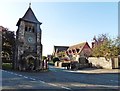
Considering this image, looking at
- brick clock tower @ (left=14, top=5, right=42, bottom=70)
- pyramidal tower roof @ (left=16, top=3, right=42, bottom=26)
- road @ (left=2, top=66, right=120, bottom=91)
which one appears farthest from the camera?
pyramidal tower roof @ (left=16, top=3, right=42, bottom=26)

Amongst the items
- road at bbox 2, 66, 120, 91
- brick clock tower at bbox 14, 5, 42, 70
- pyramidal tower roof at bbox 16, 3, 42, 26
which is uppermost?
pyramidal tower roof at bbox 16, 3, 42, 26

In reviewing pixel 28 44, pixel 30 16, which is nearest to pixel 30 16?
pixel 30 16

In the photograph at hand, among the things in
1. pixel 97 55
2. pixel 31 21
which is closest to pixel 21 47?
pixel 31 21

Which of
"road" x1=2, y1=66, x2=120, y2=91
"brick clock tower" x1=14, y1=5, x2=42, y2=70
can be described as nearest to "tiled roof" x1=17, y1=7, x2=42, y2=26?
"brick clock tower" x1=14, y1=5, x2=42, y2=70

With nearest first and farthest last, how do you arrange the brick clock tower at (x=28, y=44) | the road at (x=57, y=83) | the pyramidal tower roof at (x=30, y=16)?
the road at (x=57, y=83) → the brick clock tower at (x=28, y=44) → the pyramidal tower roof at (x=30, y=16)

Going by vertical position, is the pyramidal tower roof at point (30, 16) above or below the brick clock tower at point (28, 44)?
above

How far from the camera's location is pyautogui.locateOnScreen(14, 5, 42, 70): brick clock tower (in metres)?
40.3

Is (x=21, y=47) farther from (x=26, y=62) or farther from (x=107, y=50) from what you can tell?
(x=107, y=50)

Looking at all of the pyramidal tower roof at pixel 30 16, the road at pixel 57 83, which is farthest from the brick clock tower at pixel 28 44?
the road at pixel 57 83

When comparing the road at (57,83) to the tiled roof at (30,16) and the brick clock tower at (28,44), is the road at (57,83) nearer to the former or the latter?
the brick clock tower at (28,44)

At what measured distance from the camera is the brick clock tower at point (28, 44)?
40.3 meters

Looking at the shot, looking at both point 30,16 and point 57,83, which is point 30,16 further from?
point 57,83

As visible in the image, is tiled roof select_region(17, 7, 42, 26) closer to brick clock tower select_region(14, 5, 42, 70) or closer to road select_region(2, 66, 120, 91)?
brick clock tower select_region(14, 5, 42, 70)

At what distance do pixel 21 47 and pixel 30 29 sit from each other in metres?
4.11
